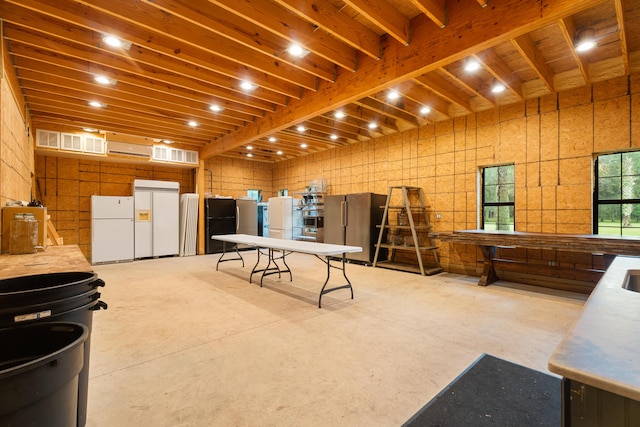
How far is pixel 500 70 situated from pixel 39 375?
16.6 ft

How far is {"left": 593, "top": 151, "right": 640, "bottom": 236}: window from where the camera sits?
4.11 metres

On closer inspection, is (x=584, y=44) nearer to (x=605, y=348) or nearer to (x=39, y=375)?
(x=605, y=348)

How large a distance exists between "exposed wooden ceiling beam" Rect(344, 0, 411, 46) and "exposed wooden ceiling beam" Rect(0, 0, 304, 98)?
5.11 feet

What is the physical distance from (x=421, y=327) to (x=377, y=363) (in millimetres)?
943

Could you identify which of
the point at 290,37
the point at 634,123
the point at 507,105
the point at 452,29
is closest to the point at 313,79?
the point at 290,37

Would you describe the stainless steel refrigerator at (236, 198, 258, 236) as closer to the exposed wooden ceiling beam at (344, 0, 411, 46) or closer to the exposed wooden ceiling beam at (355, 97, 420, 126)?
the exposed wooden ceiling beam at (355, 97, 420, 126)

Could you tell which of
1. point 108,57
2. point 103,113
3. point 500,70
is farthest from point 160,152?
point 500,70

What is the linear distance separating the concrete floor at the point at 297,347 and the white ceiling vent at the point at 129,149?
11.6ft

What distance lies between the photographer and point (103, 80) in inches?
158

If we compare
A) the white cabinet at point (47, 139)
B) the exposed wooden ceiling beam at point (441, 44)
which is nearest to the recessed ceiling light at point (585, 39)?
the exposed wooden ceiling beam at point (441, 44)

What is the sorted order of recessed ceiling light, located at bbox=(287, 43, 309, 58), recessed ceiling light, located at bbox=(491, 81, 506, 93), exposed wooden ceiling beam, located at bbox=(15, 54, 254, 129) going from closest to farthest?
recessed ceiling light, located at bbox=(287, 43, 309, 58) → exposed wooden ceiling beam, located at bbox=(15, 54, 254, 129) → recessed ceiling light, located at bbox=(491, 81, 506, 93)

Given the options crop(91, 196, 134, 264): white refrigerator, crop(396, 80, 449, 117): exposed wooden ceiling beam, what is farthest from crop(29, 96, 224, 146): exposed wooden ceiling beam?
crop(396, 80, 449, 117): exposed wooden ceiling beam

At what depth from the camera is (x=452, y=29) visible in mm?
2930

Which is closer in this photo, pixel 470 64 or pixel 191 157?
pixel 470 64
